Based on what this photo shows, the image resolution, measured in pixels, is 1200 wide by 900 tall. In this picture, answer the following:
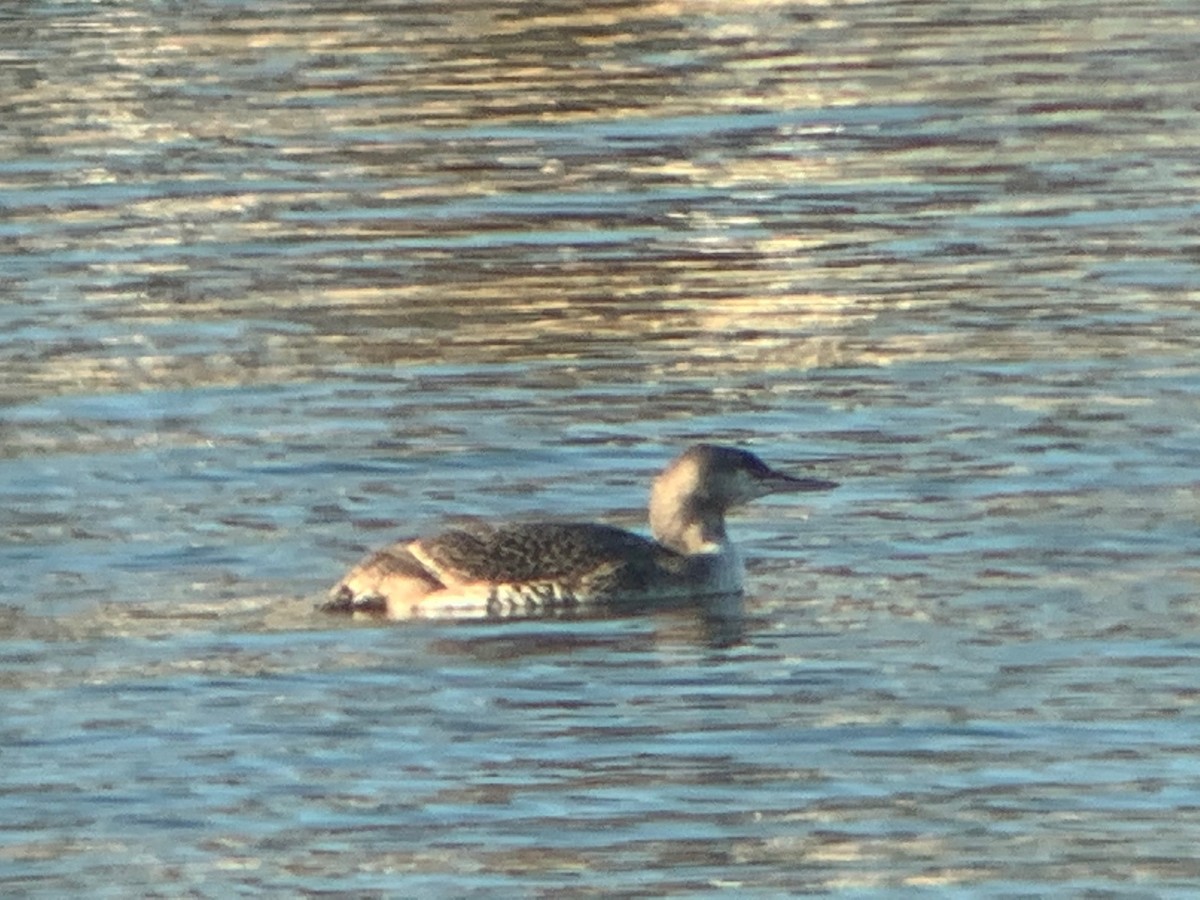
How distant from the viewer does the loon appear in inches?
585

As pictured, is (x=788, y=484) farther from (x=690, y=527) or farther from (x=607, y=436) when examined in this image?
(x=607, y=436)

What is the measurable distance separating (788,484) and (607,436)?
5.92ft

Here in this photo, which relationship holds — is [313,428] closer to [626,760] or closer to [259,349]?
[259,349]

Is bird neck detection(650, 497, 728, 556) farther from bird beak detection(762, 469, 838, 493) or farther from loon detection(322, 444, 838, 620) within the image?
bird beak detection(762, 469, 838, 493)

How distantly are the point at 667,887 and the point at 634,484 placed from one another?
18.7 ft

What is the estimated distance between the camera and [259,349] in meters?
19.6

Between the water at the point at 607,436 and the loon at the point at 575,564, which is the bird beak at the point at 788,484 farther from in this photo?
the water at the point at 607,436

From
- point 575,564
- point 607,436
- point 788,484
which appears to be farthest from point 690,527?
point 607,436

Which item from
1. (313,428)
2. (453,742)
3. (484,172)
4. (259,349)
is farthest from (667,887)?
(484,172)

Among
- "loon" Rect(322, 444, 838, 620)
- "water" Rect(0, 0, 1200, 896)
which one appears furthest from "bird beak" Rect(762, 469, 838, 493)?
"water" Rect(0, 0, 1200, 896)

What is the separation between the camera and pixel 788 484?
15.7m

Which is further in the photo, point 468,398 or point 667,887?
point 468,398

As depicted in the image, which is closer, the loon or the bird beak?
the loon

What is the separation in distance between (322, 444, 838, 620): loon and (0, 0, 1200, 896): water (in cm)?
20
